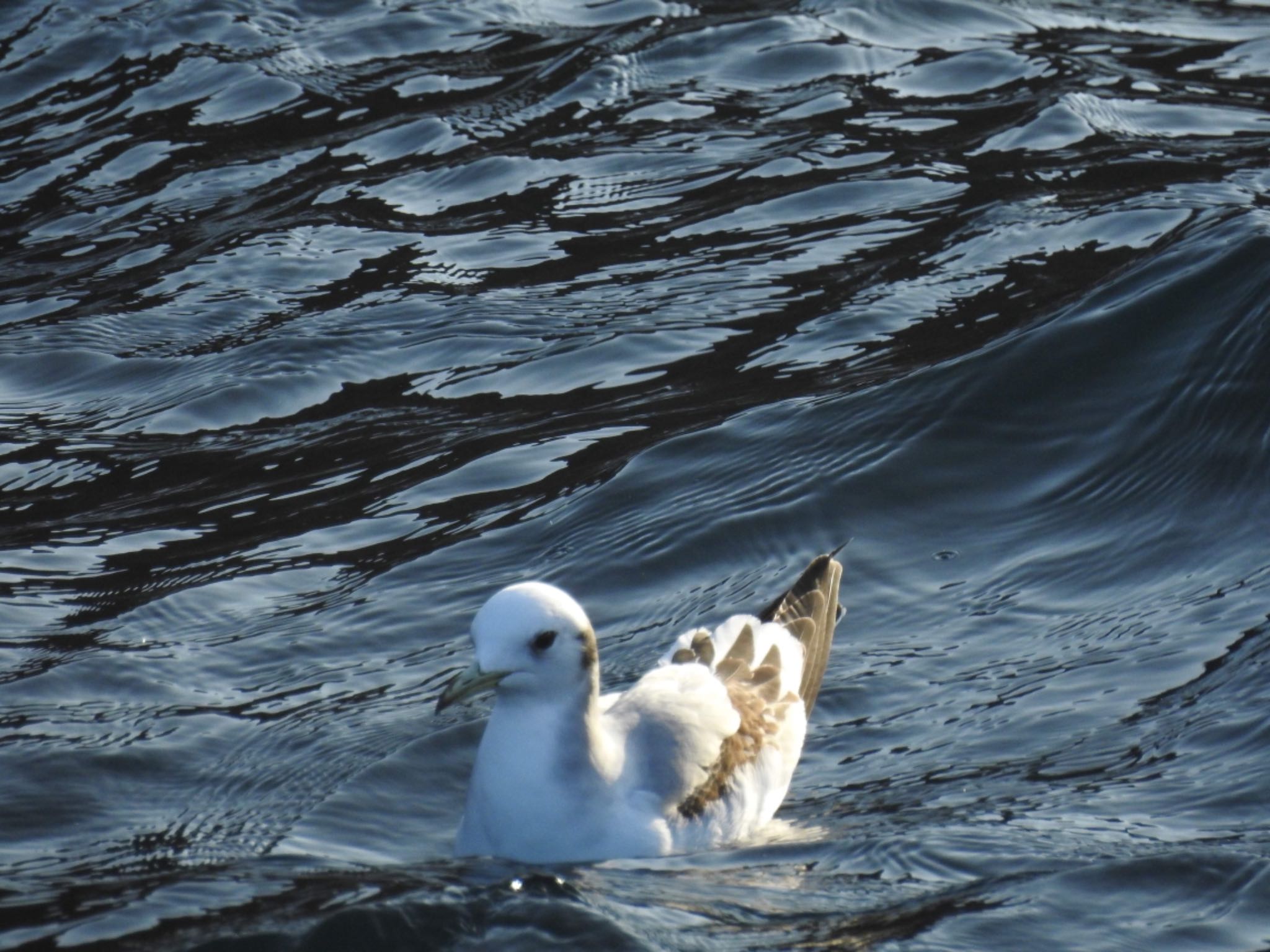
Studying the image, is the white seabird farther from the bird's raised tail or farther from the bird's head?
the bird's raised tail

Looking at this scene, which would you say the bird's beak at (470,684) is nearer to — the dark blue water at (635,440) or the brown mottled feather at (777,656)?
the dark blue water at (635,440)

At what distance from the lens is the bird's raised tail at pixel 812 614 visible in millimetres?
7375

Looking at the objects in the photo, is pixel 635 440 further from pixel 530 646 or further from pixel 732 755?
pixel 530 646

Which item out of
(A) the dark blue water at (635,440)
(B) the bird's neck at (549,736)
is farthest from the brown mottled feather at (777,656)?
(B) the bird's neck at (549,736)

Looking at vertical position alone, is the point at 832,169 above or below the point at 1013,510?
above

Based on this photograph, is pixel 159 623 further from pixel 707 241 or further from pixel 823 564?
pixel 707 241

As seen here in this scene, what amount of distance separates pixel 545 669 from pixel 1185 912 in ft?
7.15

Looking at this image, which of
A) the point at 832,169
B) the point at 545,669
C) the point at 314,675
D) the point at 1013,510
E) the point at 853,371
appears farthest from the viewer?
the point at 832,169

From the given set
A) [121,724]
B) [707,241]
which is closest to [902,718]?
[121,724]

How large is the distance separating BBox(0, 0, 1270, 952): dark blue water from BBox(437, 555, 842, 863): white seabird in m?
0.19

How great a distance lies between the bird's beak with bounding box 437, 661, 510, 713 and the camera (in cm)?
598

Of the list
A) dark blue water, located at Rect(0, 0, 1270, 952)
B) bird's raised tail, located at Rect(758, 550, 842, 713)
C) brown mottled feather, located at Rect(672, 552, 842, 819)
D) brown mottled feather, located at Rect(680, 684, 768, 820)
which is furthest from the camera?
bird's raised tail, located at Rect(758, 550, 842, 713)

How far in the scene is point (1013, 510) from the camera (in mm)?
8664

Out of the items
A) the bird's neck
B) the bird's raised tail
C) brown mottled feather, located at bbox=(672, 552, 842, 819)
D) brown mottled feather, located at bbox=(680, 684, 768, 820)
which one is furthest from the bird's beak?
the bird's raised tail
